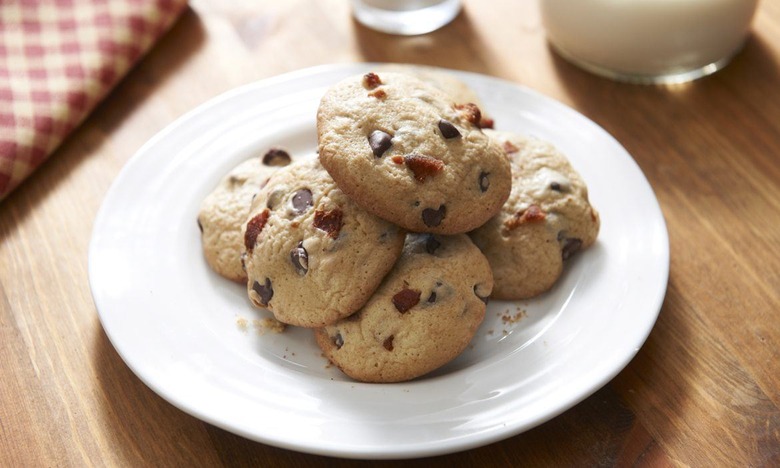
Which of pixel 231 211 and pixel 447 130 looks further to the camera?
pixel 231 211

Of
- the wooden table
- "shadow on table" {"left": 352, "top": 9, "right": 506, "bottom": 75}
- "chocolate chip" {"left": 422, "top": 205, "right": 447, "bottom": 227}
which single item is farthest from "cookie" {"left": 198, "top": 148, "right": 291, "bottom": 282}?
"shadow on table" {"left": 352, "top": 9, "right": 506, "bottom": 75}

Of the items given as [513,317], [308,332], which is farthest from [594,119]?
[308,332]

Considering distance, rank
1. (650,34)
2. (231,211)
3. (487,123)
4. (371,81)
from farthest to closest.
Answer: (650,34) → (487,123) → (231,211) → (371,81)

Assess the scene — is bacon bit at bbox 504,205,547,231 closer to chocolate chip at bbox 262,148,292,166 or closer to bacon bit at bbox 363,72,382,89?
bacon bit at bbox 363,72,382,89

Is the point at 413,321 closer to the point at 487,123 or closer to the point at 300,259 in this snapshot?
the point at 300,259

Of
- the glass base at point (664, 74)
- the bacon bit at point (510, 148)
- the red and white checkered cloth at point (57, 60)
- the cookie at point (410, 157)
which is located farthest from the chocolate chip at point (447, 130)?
the red and white checkered cloth at point (57, 60)

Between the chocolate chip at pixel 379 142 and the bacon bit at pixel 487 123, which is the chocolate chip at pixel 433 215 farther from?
the bacon bit at pixel 487 123

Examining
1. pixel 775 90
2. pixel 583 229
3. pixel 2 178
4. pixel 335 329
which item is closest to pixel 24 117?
pixel 2 178
